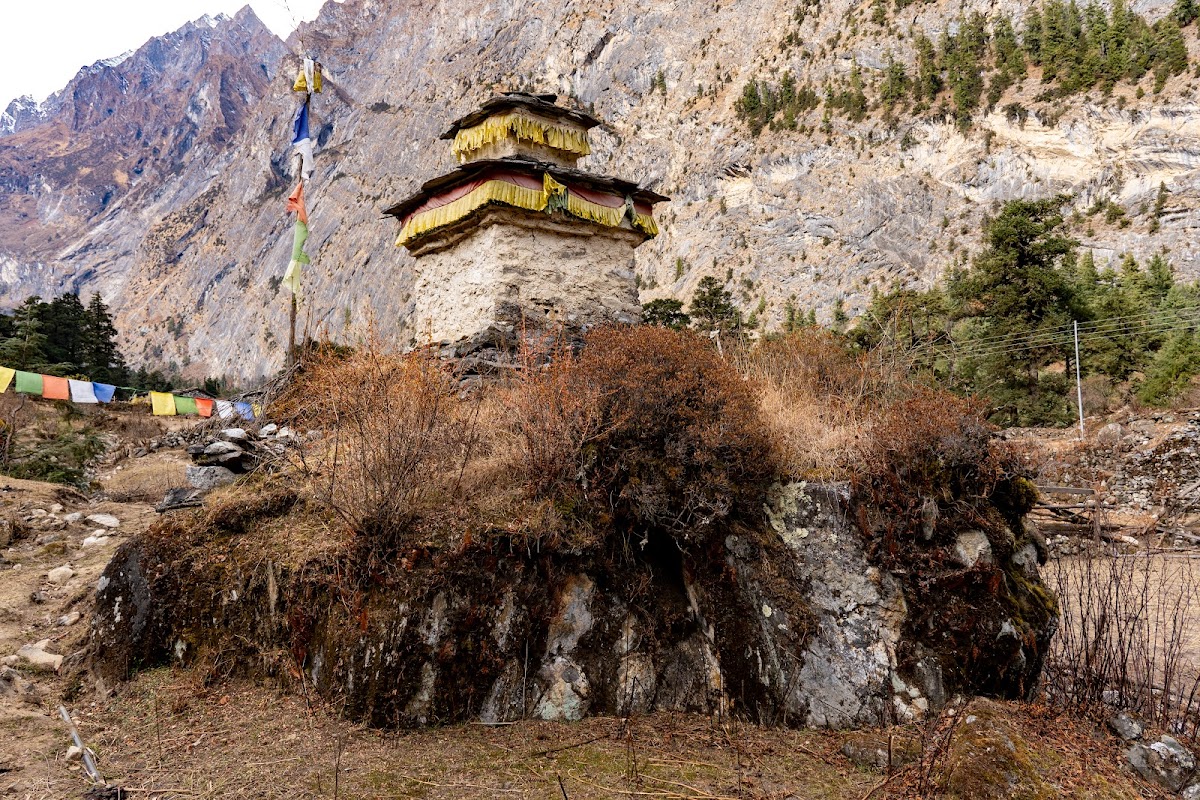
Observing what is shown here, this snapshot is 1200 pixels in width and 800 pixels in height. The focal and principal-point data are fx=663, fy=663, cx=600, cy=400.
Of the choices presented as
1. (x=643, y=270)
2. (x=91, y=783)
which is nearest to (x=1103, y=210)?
(x=643, y=270)

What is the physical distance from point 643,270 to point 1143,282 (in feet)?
127

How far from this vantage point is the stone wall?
9.03 m

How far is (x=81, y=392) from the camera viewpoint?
17641 mm

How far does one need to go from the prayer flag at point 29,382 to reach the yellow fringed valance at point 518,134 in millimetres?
12728

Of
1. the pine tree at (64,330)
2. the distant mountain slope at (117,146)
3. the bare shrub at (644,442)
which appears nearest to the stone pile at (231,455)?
the bare shrub at (644,442)

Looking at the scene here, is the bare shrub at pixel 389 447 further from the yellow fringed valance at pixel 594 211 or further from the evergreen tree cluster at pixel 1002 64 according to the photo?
the evergreen tree cluster at pixel 1002 64

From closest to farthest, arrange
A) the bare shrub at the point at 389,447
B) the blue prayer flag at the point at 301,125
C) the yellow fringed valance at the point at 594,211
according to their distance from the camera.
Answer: the bare shrub at the point at 389,447 < the yellow fringed valance at the point at 594,211 < the blue prayer flag at the point at 301,125

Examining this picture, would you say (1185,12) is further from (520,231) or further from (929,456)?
(929,456)

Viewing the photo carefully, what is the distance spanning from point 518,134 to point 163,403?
1478 cm

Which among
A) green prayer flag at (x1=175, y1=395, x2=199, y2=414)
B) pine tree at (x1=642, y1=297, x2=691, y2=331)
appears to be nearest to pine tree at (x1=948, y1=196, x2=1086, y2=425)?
pine tree at (x1=642, y1=297, x2=691, y2=331)

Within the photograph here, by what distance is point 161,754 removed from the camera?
4223mm

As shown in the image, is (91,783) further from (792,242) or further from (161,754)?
(792,242)

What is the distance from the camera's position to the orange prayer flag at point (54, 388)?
16.5m

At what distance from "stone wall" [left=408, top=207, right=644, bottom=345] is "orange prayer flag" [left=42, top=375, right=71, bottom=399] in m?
12.5
